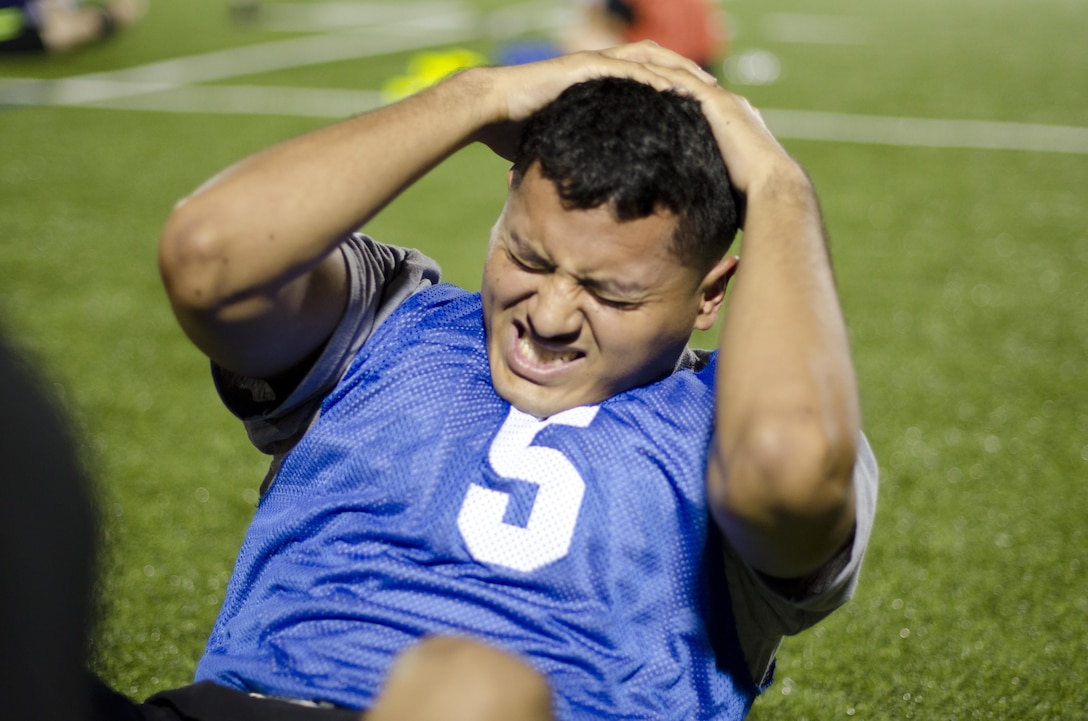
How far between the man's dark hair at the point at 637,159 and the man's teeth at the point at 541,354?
0.25 meters

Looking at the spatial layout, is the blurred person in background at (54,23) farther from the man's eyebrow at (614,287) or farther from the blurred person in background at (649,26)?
the man's eyebrow at (614,287)

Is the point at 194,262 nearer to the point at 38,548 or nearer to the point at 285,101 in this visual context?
the point at 38,548

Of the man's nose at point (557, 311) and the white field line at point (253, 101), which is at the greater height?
the man's nose at point (557, 311)

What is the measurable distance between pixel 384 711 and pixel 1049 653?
224 cm

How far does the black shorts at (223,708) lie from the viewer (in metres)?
1.64

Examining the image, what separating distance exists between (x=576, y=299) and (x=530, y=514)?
360 millimetres

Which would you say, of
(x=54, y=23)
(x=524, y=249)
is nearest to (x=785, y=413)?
(x=524, y=249)

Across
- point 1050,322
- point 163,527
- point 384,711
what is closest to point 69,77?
point 163,527

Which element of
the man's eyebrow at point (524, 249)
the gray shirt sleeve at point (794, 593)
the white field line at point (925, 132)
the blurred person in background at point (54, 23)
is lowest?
the white field line at point (925, 132)

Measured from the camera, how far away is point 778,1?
1759 centimetres

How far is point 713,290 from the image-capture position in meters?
2.03

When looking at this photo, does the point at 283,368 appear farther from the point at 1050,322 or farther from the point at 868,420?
the point at 1050,322

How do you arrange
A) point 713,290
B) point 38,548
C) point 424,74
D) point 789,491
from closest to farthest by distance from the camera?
point 38,548, point 789,491, point 713,290, point 424,74

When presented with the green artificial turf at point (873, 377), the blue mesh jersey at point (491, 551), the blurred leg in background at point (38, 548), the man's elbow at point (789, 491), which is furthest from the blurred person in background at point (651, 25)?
the blurred leg in background at point (38, 548)
